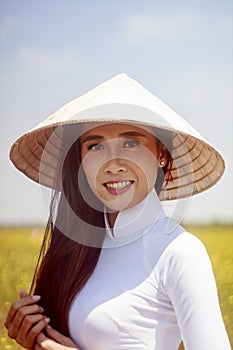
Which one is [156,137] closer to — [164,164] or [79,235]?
[164,164]

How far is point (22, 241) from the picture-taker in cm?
170

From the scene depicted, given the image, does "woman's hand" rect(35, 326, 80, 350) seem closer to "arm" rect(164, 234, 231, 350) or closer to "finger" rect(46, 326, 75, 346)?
"finger" rect(46, 326, 75, 346)

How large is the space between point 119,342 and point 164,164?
0.88ft

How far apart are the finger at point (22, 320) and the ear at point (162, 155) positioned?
0.27 meters

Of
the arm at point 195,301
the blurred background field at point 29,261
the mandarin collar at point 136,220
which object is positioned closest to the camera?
the arm at point 195,301

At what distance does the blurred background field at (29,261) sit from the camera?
5.50 feet

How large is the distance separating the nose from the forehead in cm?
4

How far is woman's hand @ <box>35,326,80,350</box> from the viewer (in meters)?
0.94

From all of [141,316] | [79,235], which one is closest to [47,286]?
[79,235]

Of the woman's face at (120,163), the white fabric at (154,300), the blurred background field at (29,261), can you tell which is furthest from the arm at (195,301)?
the blurred background field at (29,261)

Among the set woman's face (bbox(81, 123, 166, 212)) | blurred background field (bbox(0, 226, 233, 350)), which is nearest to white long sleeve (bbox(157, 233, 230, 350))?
woman's face (bbox(81, 123, 166, 212))

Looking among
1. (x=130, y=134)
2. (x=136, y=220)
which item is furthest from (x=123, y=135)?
(x=136, y=220)

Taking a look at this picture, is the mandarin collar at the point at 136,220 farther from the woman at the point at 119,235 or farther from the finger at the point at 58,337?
the finger at the point at 58,337

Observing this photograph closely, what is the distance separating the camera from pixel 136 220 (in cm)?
98
